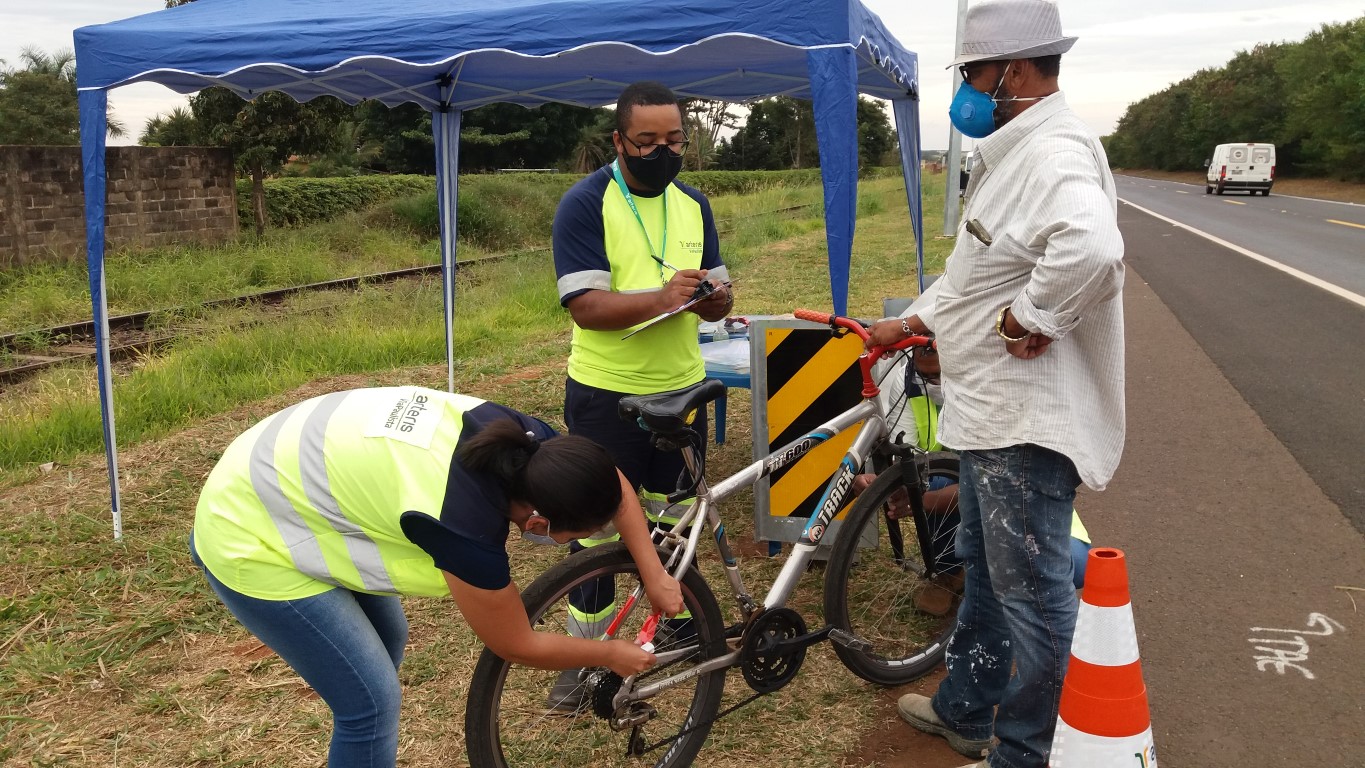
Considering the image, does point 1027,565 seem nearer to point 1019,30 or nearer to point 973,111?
point 973,111

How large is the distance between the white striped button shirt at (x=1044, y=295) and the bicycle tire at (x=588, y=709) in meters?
0.96

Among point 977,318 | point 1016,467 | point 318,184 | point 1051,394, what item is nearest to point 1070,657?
point 1016,467

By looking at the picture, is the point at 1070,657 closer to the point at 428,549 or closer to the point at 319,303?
the point at 428,549

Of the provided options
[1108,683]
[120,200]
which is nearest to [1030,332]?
[1108,683]

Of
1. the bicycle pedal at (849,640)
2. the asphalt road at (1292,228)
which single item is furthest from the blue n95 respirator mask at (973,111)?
the asphalt road at (1292,228)

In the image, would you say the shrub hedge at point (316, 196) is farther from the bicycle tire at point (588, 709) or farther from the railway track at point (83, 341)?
the bicycle tire at point (588, 709)

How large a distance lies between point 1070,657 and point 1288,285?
1223 cm

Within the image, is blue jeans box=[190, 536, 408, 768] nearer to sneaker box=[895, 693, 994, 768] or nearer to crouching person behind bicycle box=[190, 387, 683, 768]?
crouching person behind bicycle box=[190, 387, 683, 768]

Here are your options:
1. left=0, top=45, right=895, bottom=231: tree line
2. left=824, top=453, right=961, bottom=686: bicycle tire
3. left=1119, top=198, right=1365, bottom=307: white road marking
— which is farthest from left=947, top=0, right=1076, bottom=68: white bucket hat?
left=0, top=45, right=895, bottom=231: tree line

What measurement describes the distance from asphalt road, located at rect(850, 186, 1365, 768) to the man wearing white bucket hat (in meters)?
0.42

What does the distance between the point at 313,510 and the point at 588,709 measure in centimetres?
116

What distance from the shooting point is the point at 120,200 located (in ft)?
57.7

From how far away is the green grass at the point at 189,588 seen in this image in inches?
127

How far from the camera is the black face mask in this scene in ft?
10.4
